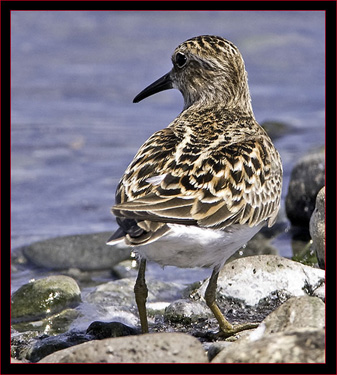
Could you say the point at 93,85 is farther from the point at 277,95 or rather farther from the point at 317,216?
the point at 317,216

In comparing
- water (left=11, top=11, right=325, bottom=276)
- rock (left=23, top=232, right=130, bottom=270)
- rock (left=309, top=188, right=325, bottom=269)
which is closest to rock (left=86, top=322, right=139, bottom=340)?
rock (left=309, top=188, right=325, bottom=269)

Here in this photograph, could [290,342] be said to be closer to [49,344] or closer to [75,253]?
[49,344]

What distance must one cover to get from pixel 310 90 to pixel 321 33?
240 cm

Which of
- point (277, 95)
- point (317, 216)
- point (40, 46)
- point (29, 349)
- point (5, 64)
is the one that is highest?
point (40, 46)

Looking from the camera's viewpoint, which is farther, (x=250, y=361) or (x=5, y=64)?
(x=5, y=64)

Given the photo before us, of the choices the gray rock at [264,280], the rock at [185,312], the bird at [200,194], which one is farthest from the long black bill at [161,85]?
the rock at [185,312]

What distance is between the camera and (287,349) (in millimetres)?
4246

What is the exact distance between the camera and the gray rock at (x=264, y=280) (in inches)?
258

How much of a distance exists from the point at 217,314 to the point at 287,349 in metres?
1.96

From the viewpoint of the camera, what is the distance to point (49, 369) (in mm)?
4402

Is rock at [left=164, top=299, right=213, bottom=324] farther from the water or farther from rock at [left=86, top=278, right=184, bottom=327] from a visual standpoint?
the water

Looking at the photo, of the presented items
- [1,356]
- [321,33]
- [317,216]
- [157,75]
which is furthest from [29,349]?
[321,33]

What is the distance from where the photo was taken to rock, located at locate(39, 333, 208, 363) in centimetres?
443

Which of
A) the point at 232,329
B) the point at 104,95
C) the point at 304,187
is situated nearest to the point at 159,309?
the point at 232,329
